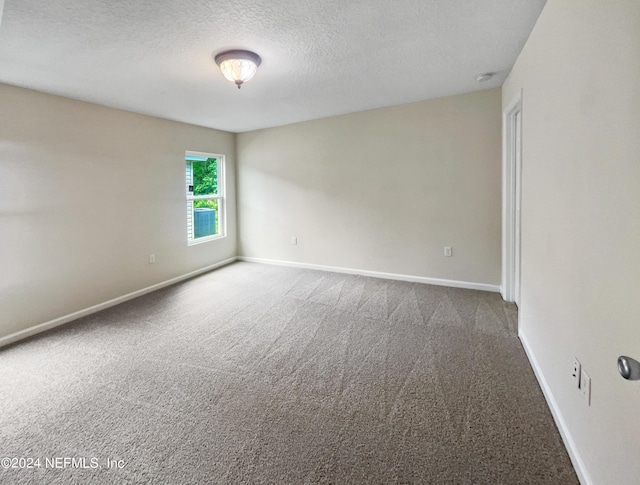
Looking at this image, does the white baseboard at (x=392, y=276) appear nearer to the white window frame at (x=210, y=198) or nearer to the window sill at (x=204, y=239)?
the window sill at (x=204, y=239)

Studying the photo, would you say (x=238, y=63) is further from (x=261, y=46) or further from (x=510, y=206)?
(x=510, y=206)

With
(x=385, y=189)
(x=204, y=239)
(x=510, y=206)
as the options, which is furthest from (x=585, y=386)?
(x=204, y=239)

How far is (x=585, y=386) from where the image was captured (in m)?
1.40

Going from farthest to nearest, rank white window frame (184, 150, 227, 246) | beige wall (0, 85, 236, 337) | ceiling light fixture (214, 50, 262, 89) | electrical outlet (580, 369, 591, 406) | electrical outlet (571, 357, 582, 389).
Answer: white window frame (184, 150, 227, 246)
beige wall (0, 85, 236, 337)
ceiling light fixture (214, 50, 262, 89)
electrical outlet (571, 357, 582, 389)
electrical outlet (580, 369, 591, 406)

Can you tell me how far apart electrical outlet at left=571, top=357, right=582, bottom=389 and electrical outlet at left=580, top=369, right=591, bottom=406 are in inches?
1.2

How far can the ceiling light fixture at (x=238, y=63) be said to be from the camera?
2.41 metres

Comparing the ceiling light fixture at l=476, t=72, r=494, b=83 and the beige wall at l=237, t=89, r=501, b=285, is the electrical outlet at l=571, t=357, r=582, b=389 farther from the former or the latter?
the ceiling light fixture at l=476, t=72, r=494, b=83

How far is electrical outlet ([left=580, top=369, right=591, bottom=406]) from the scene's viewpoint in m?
1.36

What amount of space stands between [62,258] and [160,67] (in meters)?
2.24

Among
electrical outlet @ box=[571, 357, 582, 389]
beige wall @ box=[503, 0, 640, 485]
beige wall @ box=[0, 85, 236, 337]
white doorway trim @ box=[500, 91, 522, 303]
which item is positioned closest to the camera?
beige wall @ box=[503, 0, 640, 485]

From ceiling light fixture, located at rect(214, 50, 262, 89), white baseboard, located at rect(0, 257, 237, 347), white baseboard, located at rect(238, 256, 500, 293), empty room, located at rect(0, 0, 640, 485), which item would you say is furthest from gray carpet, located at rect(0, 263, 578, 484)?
ceiling light fixture, located at rect(214, 50, 262, 89)

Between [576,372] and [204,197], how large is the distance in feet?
16.8

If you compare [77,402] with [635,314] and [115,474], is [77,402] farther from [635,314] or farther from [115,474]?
[635,314]

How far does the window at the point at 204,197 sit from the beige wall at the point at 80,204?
0.27 metres
